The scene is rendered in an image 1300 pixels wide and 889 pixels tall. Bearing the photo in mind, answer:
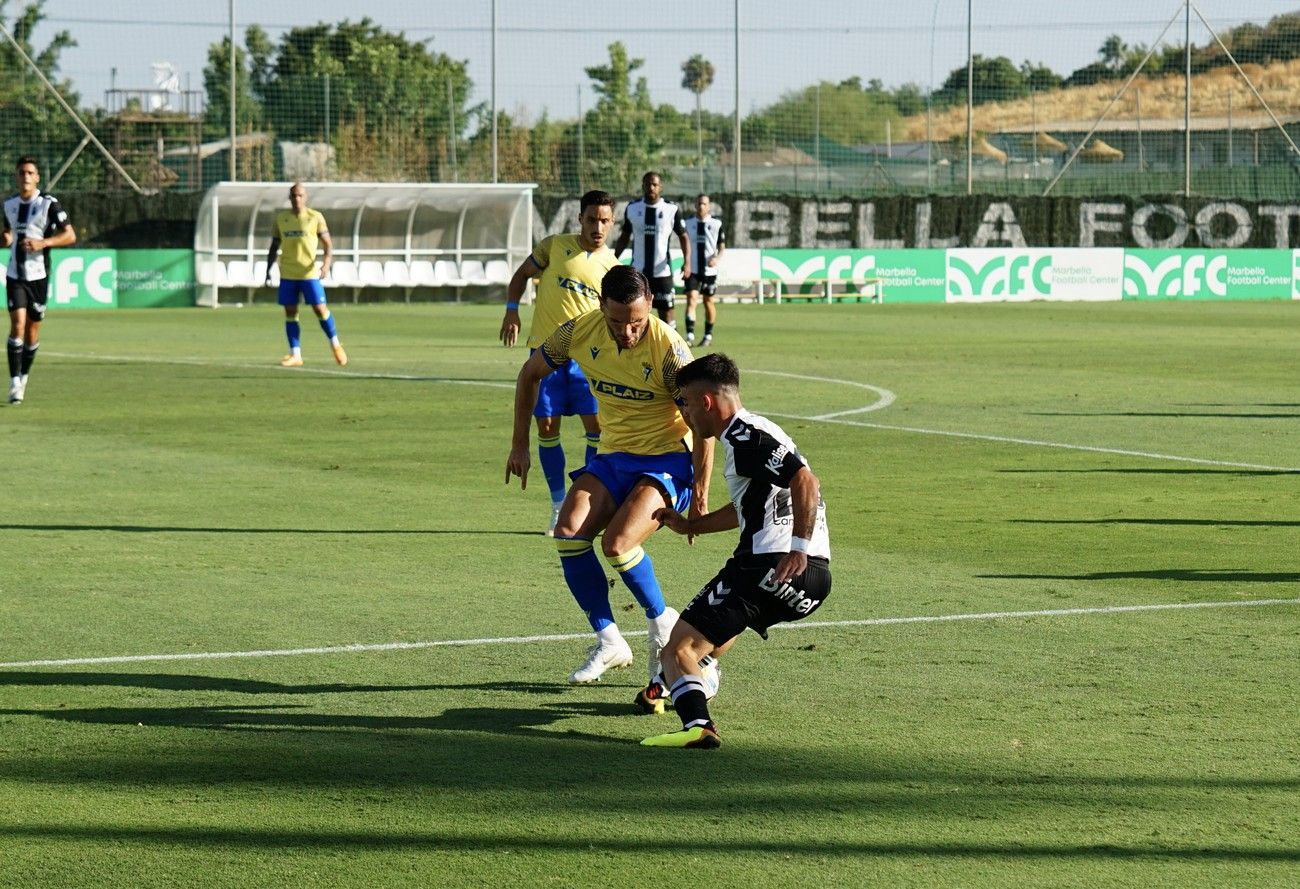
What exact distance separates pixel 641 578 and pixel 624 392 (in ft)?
2.37

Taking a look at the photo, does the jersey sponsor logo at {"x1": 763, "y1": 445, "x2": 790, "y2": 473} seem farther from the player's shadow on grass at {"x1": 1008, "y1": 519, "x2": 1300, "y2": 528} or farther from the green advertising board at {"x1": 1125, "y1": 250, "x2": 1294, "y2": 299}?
the green advertising board at {"x1": 1125, "y1": 250, "x2": 1294, "y2": 299}

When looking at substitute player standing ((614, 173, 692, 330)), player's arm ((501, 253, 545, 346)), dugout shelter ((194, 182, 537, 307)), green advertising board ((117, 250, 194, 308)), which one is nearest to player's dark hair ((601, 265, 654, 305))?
player's arm ((501, 253, 545, 346))

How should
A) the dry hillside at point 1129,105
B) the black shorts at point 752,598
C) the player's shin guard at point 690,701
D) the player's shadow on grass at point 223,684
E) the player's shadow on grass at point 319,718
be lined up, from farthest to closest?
the dry hillside at point 1129,105 → the player's shadow on grass at point 223,684 → the player's shadow on grass at point 319,718 → the black shorts at point 752,598 → the player's shin guard at point 690,701

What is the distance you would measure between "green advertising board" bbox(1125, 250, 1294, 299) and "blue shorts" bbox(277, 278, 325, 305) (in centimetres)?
2638

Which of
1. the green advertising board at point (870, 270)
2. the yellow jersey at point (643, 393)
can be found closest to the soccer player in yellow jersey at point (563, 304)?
the yellow jersey at point (643, 393)

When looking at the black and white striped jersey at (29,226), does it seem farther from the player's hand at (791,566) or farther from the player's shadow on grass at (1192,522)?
the player's hand at (791,566)

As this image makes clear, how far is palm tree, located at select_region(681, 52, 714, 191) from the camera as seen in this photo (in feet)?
154

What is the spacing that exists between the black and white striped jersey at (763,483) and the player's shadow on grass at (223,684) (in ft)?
3.70

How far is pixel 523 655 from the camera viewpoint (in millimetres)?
7766

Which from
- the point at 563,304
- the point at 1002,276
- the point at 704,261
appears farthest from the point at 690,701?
the point at 1002,276

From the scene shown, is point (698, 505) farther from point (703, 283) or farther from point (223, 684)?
point (703, 283)

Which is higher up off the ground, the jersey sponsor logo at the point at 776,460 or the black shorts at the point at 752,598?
the jersey sponsor logo at the point at 776,460

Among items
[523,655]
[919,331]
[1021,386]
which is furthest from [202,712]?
[919,331]

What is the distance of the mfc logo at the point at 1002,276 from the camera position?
4459cm
